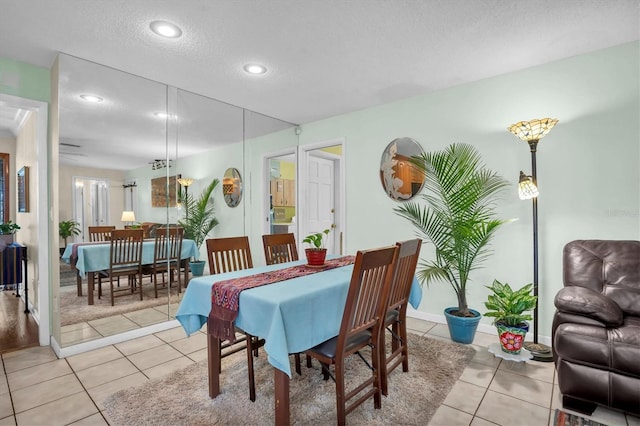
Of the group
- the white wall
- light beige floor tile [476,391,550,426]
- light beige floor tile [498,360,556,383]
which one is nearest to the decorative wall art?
the white wall

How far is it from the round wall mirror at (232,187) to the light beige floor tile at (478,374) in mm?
2980

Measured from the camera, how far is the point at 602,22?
219cm

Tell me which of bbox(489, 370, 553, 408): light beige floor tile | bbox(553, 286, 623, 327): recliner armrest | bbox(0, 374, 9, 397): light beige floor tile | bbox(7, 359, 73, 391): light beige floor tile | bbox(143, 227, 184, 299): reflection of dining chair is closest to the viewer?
bbox(553, 286, 623, 327): recliner armrest

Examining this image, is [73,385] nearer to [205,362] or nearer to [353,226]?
[205,362]

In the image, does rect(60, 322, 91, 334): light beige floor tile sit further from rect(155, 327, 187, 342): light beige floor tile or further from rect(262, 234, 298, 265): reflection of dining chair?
rect(262, 234, 298, 265): reflection of dining chair

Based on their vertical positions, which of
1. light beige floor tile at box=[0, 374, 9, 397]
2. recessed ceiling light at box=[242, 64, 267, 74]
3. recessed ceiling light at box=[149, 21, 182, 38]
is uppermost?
recessed ceiling light at box=[242, 64, 267, 74]

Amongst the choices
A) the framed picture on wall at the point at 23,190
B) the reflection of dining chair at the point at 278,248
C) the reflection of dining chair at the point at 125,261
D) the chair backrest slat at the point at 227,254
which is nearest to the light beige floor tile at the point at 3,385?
the reflection of dining chair at the point at 125,261

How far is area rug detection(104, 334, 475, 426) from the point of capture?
5.81 feet

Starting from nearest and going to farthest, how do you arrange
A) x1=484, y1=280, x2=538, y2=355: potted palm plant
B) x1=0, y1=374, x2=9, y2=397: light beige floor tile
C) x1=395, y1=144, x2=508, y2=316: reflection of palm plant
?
x1=0, y1=374, x2=9, y2=397: light beige floor tile → x1=484, y1=280, x2=538, y2=355: potted palm plant → x1=395, y1=144, x2=508, y2=316: reflection of palm plant

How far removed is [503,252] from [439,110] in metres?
1.57

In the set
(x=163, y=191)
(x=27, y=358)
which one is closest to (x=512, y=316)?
(x=163, y=191)

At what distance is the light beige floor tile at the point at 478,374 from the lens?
2.19 meters

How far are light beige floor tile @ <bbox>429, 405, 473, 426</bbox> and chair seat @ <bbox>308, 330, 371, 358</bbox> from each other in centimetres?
56

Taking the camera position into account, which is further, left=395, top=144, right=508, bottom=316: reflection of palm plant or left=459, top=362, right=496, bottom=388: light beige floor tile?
left=395, top=144, right=508, bottom=316: reflection of palm plant
